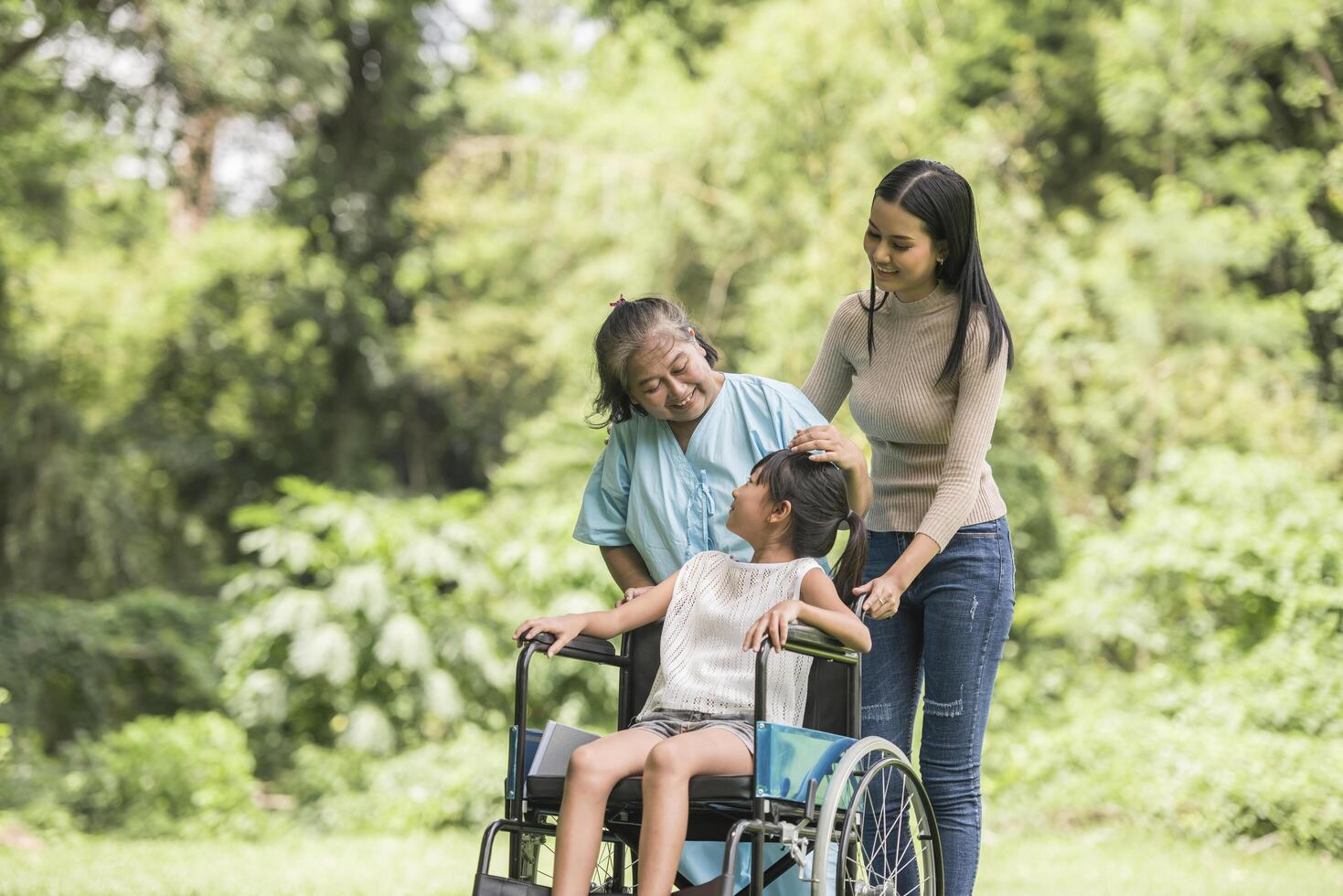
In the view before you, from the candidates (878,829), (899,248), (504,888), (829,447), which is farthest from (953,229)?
(504,888)

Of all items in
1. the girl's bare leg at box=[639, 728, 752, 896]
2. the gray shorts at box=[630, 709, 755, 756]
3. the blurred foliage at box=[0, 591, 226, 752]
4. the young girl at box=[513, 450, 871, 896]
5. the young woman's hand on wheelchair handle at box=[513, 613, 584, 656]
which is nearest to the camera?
the girl's bare leg at box=[639, 728, 752, 896]

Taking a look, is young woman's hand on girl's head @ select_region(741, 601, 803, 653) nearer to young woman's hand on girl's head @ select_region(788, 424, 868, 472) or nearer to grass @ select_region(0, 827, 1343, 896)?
young woman's hand on girl's head @ select_region(788, 424, 868, 472)

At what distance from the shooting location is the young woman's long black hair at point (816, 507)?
2.52 m

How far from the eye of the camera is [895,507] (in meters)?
2.61

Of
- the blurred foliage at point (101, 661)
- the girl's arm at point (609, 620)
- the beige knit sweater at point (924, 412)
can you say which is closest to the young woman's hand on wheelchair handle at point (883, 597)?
the beige knit sweater at point (924, 412)

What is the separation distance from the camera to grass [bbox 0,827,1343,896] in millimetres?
4359

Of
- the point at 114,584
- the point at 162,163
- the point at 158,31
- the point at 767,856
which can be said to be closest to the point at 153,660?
the point at 114,584

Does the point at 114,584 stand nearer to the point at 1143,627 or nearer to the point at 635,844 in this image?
the point at 1143,627

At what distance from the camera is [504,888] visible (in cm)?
230

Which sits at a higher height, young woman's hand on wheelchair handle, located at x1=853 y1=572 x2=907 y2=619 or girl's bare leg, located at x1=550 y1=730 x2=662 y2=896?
young woman's hand on wheelchair handle, located at x1=853 y1=572 x2=907 y2=619

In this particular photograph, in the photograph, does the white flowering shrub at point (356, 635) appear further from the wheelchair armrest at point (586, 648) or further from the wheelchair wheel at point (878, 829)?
the wheelchair wheel at point (878, 829)

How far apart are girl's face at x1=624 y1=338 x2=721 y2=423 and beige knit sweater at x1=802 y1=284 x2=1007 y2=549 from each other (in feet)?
0.99

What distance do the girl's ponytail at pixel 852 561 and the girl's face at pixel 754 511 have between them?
0.13 m

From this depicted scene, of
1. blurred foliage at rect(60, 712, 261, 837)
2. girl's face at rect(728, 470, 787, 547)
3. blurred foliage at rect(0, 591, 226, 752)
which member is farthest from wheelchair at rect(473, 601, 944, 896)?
blurred foliage at rect(0, 591, 226, 752)
